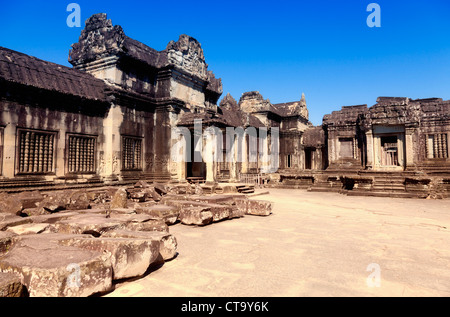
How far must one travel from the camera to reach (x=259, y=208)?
7828mm

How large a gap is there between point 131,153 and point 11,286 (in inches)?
413

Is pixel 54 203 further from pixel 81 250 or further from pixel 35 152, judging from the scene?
pixel 81 250

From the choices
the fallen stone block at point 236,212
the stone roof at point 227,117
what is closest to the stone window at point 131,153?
the stone roof at point 227,117

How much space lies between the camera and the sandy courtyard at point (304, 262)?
2.93 meters

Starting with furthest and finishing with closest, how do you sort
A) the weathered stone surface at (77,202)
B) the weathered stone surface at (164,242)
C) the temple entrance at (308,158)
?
the temple entrance at (308,158) < the weathered stone surface at (77,202) < the weathered stone surface at (164,242)

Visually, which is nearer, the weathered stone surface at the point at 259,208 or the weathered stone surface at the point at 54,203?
the weathered stone surface at the point at 54,203

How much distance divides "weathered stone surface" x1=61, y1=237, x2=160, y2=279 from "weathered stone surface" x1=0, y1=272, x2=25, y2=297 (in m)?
0.85

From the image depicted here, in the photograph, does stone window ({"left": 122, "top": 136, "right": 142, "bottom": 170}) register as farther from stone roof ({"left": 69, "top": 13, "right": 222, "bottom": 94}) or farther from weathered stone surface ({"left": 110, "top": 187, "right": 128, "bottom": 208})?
weathered stone surface ({"left": 110, "top": 187, "right": 128, "bottom": 208})

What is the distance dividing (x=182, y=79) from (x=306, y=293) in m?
13.4

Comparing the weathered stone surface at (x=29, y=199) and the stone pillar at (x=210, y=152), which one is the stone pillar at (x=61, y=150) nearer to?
the weathered stone surface at (x=29, y=199)

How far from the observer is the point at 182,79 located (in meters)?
14.6

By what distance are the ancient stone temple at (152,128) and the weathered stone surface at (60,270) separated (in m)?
6.84

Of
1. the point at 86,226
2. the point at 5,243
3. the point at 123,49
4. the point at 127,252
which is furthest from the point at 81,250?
the point at 123,49
